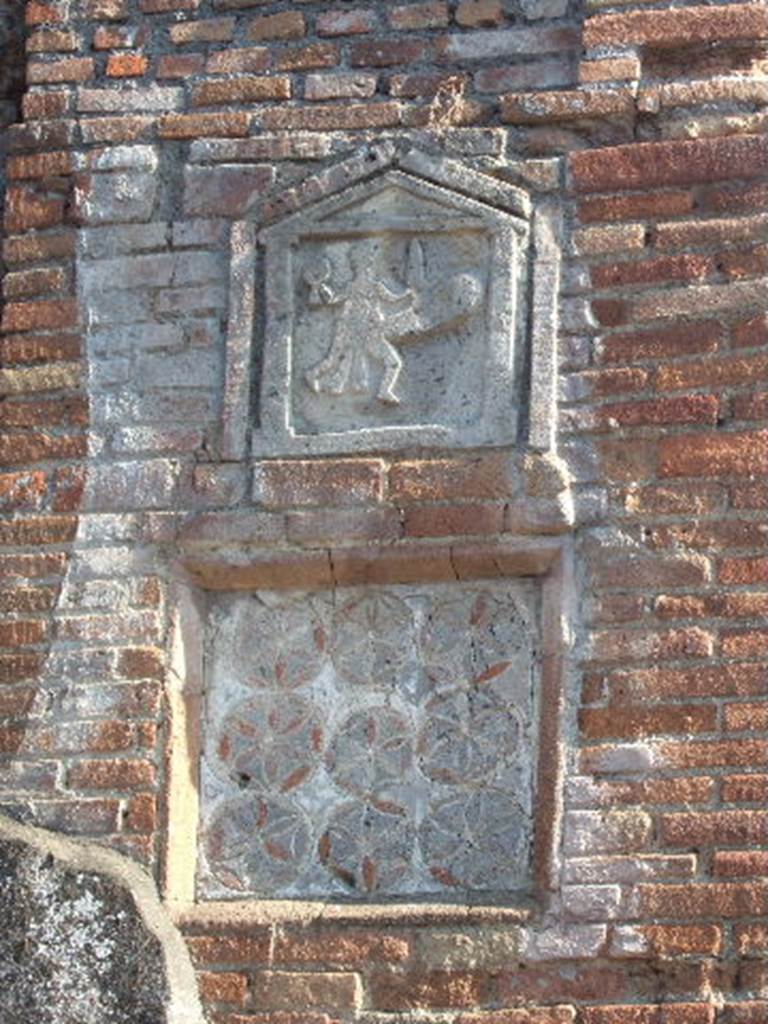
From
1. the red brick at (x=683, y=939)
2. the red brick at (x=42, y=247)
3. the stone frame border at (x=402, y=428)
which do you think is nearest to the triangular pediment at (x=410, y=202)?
the stone frame border at (x=402, y=428)

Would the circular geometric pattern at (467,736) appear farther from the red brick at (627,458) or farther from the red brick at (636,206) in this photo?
the red brick at (636,206)

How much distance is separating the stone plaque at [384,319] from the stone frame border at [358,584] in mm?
254

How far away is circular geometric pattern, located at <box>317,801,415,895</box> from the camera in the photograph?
527cm

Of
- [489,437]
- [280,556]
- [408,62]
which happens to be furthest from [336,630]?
[408,62]

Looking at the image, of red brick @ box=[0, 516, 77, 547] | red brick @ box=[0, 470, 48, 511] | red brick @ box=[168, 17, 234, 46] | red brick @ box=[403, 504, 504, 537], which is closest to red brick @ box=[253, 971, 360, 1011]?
red brick @ box=[403, 504, 504, 537]

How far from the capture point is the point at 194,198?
571 centimetres

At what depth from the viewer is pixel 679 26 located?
5613 mm

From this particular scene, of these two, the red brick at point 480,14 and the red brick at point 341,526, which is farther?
the red brick at point 480,14

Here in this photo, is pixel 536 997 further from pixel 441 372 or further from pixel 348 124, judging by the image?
pixel 348 124

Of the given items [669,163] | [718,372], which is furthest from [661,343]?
[669,163]

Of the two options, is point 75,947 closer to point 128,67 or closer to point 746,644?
point 746,644

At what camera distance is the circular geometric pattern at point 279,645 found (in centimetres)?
545

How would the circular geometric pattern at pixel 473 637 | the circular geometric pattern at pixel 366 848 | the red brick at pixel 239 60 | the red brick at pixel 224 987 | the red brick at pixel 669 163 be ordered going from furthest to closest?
the red brick at pixel 239 60, the red brick at pixel 669 163, the circular geometric pattern at pixel 473 637, the circular geometric pattern at pixel 366 848, the red brick at pixel 224 987

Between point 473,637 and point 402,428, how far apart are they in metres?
0.47
